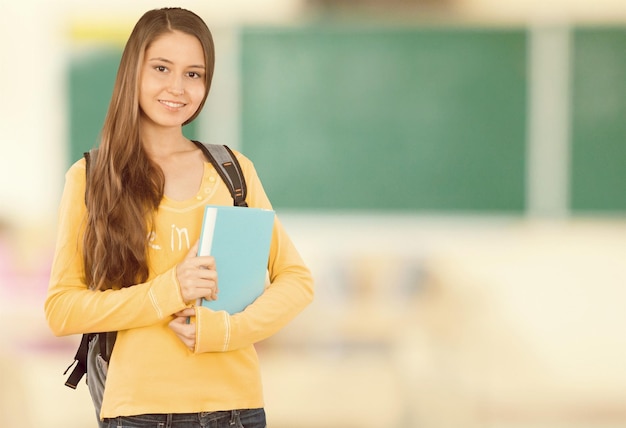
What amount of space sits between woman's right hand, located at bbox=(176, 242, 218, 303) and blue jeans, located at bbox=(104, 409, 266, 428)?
0.19 metres

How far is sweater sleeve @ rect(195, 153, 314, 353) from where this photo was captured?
139cm

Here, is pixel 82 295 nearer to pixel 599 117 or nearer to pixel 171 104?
pixel 171 104

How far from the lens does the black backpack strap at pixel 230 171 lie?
1497mm

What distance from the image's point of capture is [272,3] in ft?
14.1

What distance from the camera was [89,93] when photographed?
4340mm

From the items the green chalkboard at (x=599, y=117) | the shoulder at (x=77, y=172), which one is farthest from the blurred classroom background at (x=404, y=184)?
the shoulder at (x=77, y=172)

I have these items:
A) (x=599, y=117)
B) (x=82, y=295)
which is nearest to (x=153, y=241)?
(x=82, y=295)

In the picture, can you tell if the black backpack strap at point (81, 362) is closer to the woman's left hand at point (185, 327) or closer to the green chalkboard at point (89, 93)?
the woman's left hand at point (185, 327)

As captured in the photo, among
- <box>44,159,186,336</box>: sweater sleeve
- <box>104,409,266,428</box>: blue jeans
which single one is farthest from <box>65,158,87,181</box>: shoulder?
<box>104,409,266,428</box>: blue jeans

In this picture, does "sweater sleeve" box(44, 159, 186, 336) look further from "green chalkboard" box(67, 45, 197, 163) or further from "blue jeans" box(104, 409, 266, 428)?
"green chalkboard" box(67, 45, 197, 163)

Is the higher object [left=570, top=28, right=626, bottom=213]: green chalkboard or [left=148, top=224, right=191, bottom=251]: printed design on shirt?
[left=570, top=28, right=626, bottom=213]: green chalkboard

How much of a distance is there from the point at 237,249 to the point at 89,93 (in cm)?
312

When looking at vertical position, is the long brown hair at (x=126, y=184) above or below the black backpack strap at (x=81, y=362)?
above

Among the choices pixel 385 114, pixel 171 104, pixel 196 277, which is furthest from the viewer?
pixel 385 114
